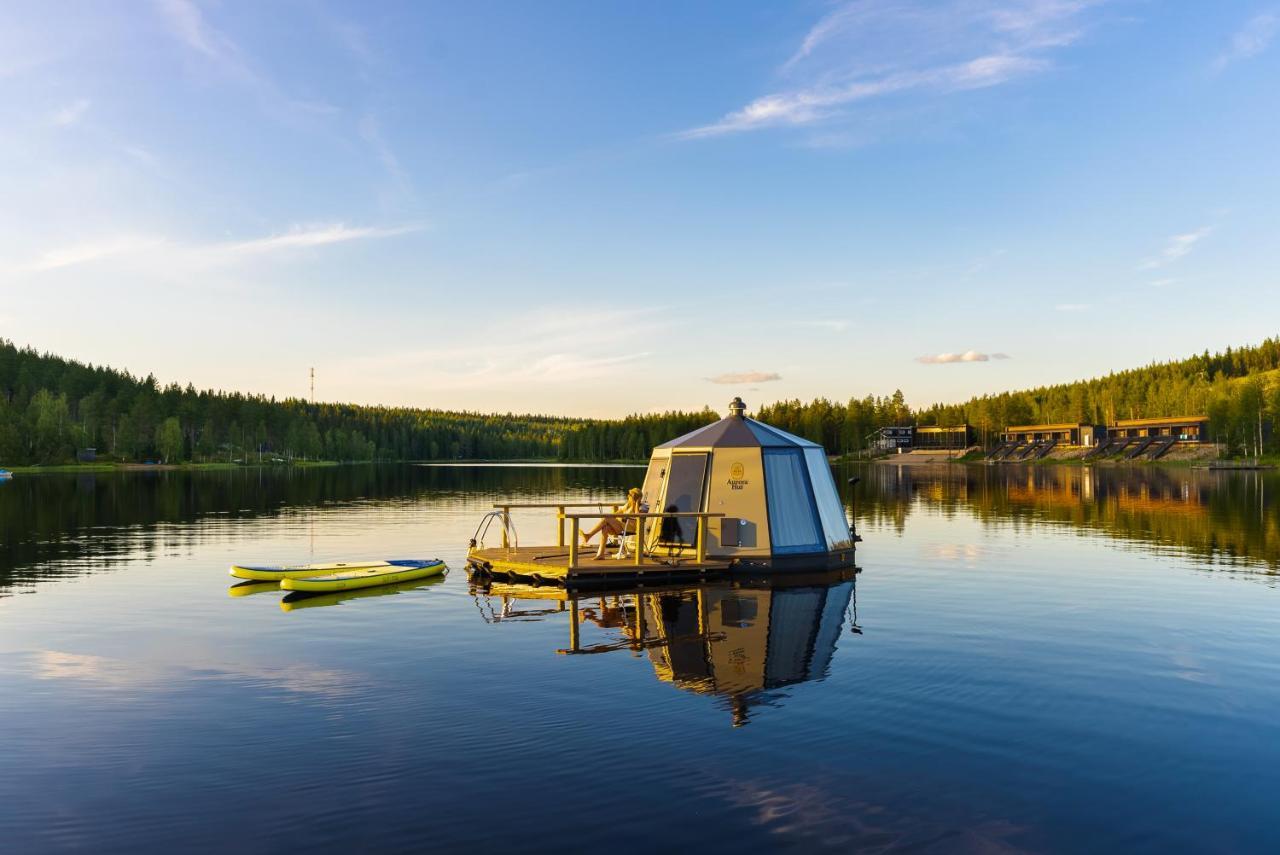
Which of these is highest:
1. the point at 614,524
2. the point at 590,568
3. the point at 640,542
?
the point at 614,524

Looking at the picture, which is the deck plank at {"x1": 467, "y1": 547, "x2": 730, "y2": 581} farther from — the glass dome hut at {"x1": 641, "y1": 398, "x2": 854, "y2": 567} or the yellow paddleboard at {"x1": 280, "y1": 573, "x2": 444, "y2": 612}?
the yellow paddleboard at {"x1": 280, "y1": 573, "x2": 444, "y2": 612}

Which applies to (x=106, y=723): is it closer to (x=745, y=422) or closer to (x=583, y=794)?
(x=583, y=794)

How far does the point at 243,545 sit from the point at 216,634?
2375 cm

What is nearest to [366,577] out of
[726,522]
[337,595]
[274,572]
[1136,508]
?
[337,595]

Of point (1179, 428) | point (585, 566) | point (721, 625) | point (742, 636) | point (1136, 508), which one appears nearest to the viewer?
point (742, 636)

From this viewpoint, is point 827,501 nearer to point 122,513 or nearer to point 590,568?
point 590,568

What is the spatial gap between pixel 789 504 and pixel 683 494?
15.1ft

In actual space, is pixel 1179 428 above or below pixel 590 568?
above

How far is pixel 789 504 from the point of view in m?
34.1

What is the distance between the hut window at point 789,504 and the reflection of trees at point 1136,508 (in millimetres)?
19545

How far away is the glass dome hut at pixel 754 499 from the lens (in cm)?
3341

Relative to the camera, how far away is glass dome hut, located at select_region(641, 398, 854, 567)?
110ft

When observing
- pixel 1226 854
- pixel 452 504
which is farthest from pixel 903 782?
pixel 452 504

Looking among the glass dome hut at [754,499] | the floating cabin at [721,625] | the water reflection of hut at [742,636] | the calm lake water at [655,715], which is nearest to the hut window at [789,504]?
the glass dome hut at [754,499]
